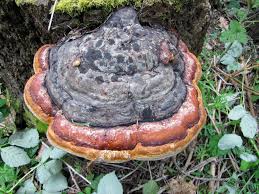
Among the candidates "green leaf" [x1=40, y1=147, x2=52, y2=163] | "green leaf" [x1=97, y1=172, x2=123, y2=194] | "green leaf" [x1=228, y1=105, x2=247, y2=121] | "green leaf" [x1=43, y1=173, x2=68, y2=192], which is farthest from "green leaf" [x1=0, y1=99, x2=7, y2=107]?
"green leaf" [x1=228, y1=105, x2=247, y2=121]

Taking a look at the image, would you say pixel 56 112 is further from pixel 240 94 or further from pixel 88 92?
pixel 240 94

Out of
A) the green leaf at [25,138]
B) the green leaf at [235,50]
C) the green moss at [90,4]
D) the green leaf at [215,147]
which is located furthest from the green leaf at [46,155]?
the green leaf at [235,50]

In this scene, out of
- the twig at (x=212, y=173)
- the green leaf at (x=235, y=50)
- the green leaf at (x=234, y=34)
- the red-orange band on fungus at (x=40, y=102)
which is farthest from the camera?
the green leaf at (x=235, y=50)

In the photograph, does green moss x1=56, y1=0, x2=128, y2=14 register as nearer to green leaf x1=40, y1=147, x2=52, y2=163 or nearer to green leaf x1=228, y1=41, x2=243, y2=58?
green leaf x1=40, y1=147, x2=52, y2=163

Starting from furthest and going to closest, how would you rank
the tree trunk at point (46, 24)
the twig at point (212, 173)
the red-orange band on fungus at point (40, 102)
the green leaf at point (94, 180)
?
the twig at point (212, 173)
the green leaf at point (94, 180)
the tree trunk at point (46, 24)
the red-orange band on fungus at point (40, 102)

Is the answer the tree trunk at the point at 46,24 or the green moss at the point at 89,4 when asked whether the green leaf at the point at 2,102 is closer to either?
the tree trunk at the point at 46,24
